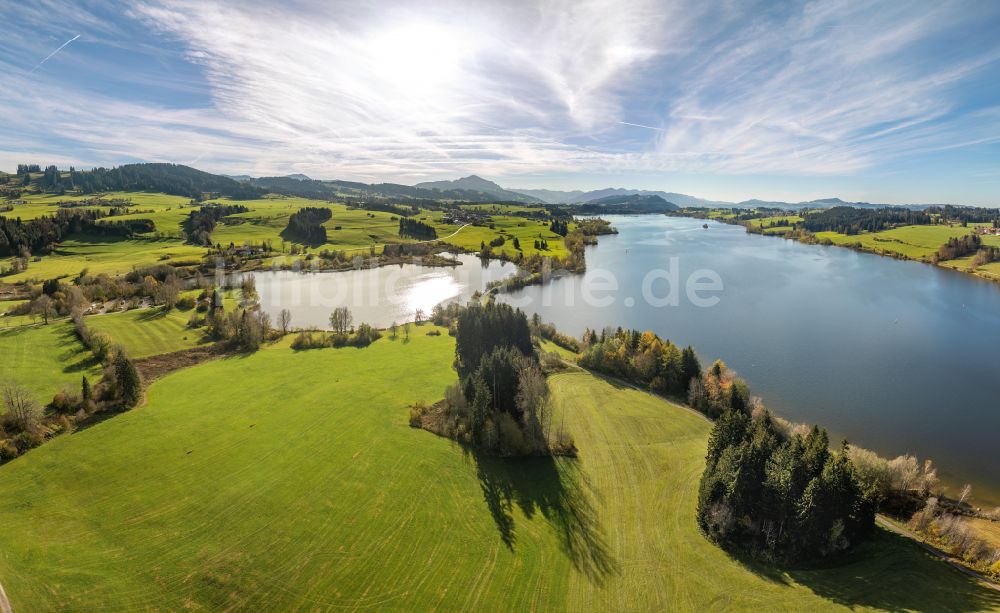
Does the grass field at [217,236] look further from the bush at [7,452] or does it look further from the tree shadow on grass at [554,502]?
the tree shadow on grass at [554,502]

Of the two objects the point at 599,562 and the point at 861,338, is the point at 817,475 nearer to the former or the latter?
the point at 599,562

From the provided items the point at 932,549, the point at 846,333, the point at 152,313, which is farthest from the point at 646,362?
the point at 152,313

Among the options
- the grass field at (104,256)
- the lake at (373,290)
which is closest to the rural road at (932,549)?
the lake at (373,290)

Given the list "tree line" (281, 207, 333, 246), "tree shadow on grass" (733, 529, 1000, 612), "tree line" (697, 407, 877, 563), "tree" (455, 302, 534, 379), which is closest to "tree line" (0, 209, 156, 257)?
"tree line" (281, 207, 333, 246)

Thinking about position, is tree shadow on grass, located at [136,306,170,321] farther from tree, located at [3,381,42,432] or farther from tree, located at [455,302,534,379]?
tree, located at [455,302,534,379]

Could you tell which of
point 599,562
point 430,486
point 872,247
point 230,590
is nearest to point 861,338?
point 599,562

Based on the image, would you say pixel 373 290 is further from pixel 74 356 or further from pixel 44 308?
pixel 74 356
